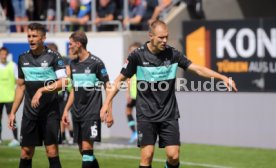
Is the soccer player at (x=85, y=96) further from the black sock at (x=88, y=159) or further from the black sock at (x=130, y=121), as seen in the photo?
the black sock at (x=130, y=121)

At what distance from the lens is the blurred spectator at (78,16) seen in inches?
891

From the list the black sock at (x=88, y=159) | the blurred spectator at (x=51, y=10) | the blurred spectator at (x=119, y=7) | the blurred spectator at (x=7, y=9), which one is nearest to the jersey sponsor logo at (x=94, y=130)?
the black sock at (x=88, y=159)

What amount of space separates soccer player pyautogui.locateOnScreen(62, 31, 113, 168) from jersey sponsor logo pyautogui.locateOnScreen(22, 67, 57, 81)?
3.18ft

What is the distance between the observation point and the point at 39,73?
42.1 feet

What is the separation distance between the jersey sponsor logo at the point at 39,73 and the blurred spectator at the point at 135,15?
9.30 metres

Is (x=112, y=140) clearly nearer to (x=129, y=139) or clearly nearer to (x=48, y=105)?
→ (x=129, y=139)

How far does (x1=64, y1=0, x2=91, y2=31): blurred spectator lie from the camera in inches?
891

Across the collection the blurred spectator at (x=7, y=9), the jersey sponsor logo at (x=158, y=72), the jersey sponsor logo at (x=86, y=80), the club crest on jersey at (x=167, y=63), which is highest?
the blurred spectator at (x=7, y=9)

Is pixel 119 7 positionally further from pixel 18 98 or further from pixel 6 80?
pixel 18 98

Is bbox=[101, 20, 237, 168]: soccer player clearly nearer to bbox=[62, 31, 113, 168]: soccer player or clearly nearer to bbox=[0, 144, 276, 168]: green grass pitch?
bbox=[62, 31, 113, 168]: soccer player

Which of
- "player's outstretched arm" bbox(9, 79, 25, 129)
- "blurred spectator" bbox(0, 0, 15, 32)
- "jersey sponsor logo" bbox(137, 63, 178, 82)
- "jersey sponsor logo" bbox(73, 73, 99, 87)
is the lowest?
"player's outstretched arm" bbox(9, 79, 25, 129)

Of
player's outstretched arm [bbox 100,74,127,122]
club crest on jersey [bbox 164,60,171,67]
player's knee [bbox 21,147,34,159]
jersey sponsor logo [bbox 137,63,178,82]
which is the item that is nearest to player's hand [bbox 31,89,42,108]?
player's knee [bbox 21,147,34,159]

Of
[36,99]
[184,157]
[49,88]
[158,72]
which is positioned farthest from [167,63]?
[184,157]

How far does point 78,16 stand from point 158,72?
1123 cm
